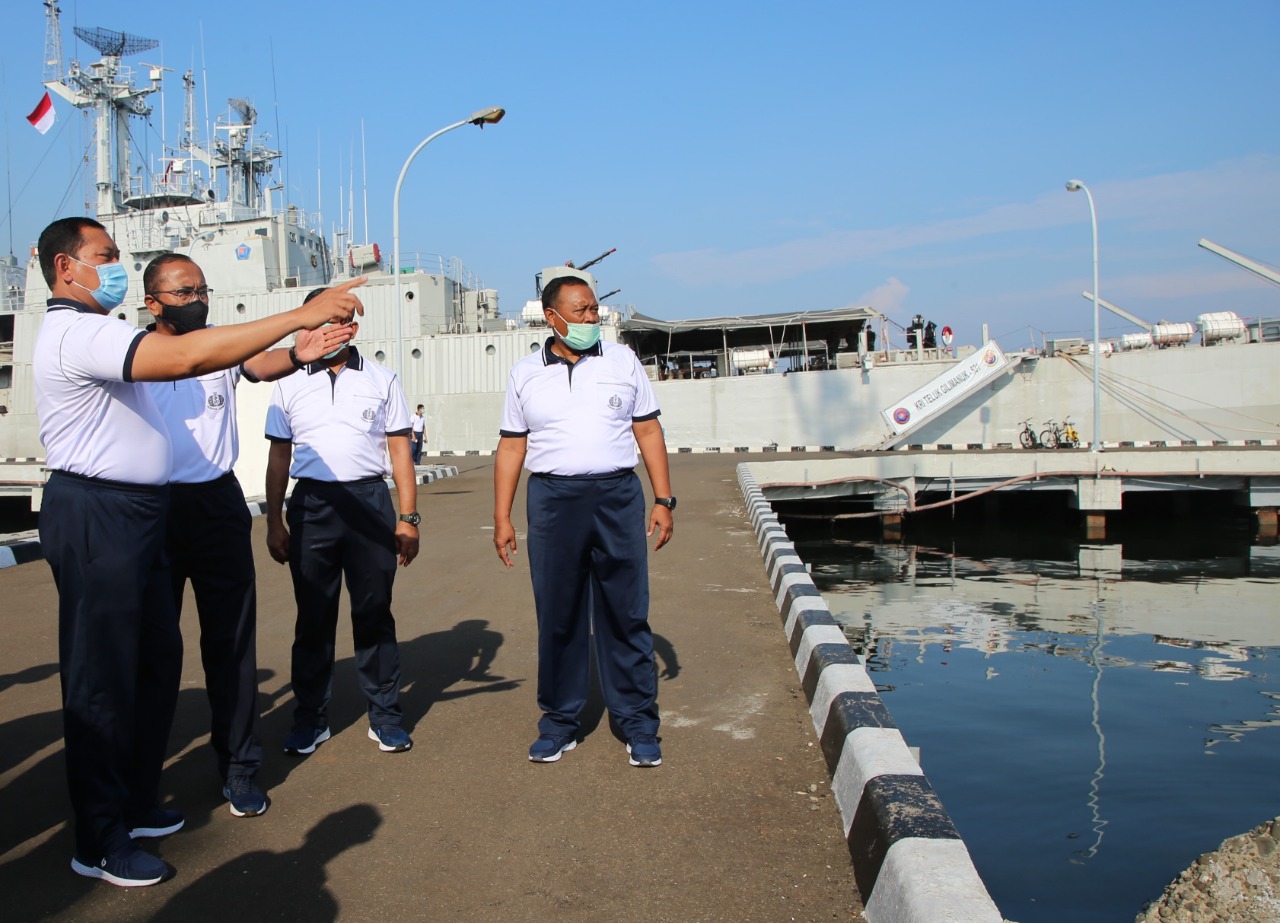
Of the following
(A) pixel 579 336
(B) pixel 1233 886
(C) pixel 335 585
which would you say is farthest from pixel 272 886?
(B) pixel 1233 886

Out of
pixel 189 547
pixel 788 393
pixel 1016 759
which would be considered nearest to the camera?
pixel 189 547

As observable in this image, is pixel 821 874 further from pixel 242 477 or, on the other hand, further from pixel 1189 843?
pixel 242 477

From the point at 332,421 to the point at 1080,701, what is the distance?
6.92 meters

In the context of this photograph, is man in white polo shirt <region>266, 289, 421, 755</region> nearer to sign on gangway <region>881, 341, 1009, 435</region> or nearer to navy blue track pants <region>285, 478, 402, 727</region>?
navy blue track pants <region>285, 478, 402, 727</region>

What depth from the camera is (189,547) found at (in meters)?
3.54

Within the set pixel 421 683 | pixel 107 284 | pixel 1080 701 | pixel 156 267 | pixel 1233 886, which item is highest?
pixel 156 267

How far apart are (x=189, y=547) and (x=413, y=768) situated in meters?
1.22

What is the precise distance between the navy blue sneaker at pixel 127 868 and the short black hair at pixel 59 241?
173 centimetres

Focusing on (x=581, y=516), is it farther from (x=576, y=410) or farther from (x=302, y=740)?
(x=302, y=740)

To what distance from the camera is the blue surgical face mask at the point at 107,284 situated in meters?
3.05

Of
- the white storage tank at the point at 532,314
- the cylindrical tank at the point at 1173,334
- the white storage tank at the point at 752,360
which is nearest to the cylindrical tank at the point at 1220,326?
the cylindrical tank at the point at 1173,334

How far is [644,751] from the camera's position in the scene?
392 centimetres

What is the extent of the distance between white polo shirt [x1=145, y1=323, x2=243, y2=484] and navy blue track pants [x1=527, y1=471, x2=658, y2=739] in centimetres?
118

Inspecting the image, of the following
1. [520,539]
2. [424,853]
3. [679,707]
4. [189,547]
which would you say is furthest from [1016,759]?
[520,539]
